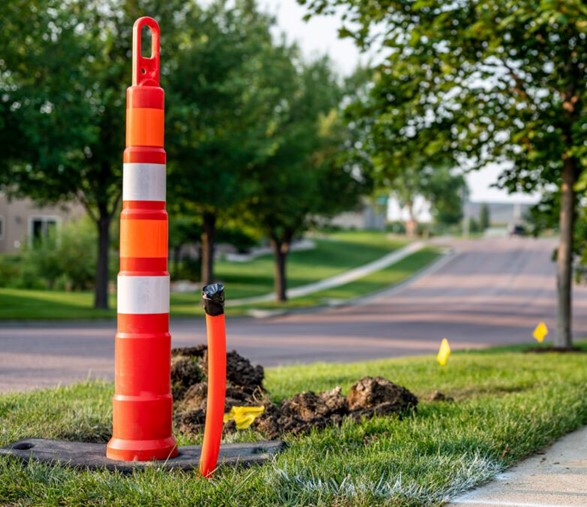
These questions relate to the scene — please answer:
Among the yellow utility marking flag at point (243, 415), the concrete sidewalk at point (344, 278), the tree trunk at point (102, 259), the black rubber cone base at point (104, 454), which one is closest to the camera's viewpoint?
the black rubber cone base at point (104, 454)

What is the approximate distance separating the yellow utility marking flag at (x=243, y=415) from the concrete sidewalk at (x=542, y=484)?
5.51 ft

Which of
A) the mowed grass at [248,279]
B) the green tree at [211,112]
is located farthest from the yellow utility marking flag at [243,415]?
the green tree at [211,112]

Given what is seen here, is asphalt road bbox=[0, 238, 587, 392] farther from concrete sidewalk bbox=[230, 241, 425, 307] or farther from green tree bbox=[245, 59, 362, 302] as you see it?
green tree bbox=[245, 59, 362, 302]

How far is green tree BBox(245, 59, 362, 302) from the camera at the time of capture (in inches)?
1207

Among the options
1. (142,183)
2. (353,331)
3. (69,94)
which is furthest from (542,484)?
(69,94)

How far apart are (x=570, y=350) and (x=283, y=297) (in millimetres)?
20577

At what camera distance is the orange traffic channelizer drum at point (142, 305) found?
15.3 ft

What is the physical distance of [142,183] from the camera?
474 centimetres

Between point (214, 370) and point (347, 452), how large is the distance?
1.10 m

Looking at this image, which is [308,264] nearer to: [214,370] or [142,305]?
[142,305]

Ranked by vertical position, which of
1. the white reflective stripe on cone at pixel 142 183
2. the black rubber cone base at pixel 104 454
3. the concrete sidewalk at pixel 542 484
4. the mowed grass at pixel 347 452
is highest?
the white reflective stripe on cone at pixel 142 183

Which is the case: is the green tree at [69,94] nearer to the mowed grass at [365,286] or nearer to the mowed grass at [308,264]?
the mowed grass at [365,286]

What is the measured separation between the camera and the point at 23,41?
21781 millimetres

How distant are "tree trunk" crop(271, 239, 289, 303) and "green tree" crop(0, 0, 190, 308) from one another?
9588mm
